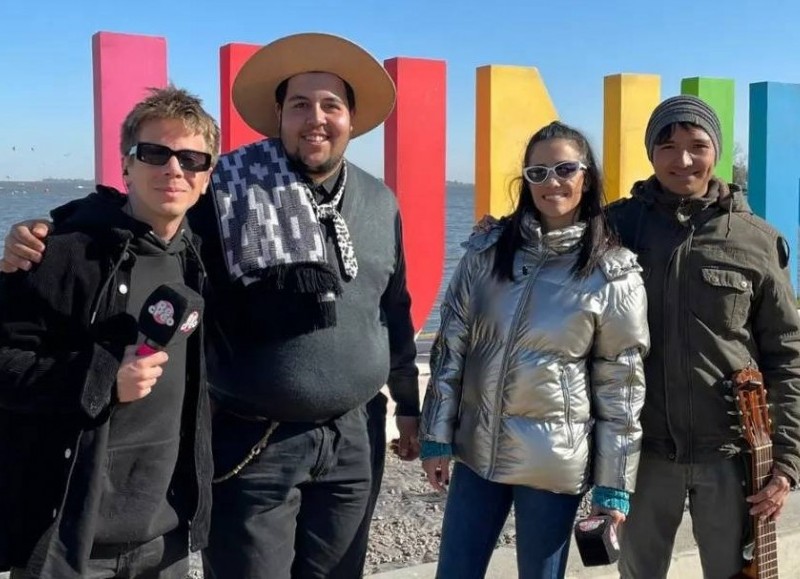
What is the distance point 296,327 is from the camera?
2.81m

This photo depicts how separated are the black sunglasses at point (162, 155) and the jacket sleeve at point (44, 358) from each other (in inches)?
16.3

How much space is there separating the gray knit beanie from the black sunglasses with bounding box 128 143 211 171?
164cm

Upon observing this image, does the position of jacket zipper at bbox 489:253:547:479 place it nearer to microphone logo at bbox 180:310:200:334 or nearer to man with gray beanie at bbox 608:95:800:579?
man with gray beanie at bbox 608:95:800:579

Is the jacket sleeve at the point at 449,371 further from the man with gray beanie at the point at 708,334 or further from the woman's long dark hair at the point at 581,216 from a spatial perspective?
the man with gray beanie at the point at 708,334

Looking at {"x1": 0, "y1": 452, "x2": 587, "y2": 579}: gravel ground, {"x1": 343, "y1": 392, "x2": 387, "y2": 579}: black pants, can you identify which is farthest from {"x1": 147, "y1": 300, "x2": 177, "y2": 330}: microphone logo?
{"x1": 0, "y1": 452, "x2": 587, "y2": 579}: gravel ground

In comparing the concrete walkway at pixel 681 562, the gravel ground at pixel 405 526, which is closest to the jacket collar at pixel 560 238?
the concrete walkway at pixel 681 562

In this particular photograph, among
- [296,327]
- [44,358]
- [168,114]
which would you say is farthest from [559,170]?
[44,358]

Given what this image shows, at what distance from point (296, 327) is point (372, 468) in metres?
0.61

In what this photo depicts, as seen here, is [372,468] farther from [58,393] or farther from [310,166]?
[58,393]

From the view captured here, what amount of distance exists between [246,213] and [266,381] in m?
0.53

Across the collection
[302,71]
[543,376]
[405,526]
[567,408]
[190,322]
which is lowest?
[405,526]

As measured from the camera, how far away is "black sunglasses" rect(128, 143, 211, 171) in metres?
2.38

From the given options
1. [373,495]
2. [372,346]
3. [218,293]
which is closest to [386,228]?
[372,346]

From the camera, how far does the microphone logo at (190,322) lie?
2195 millimetres
